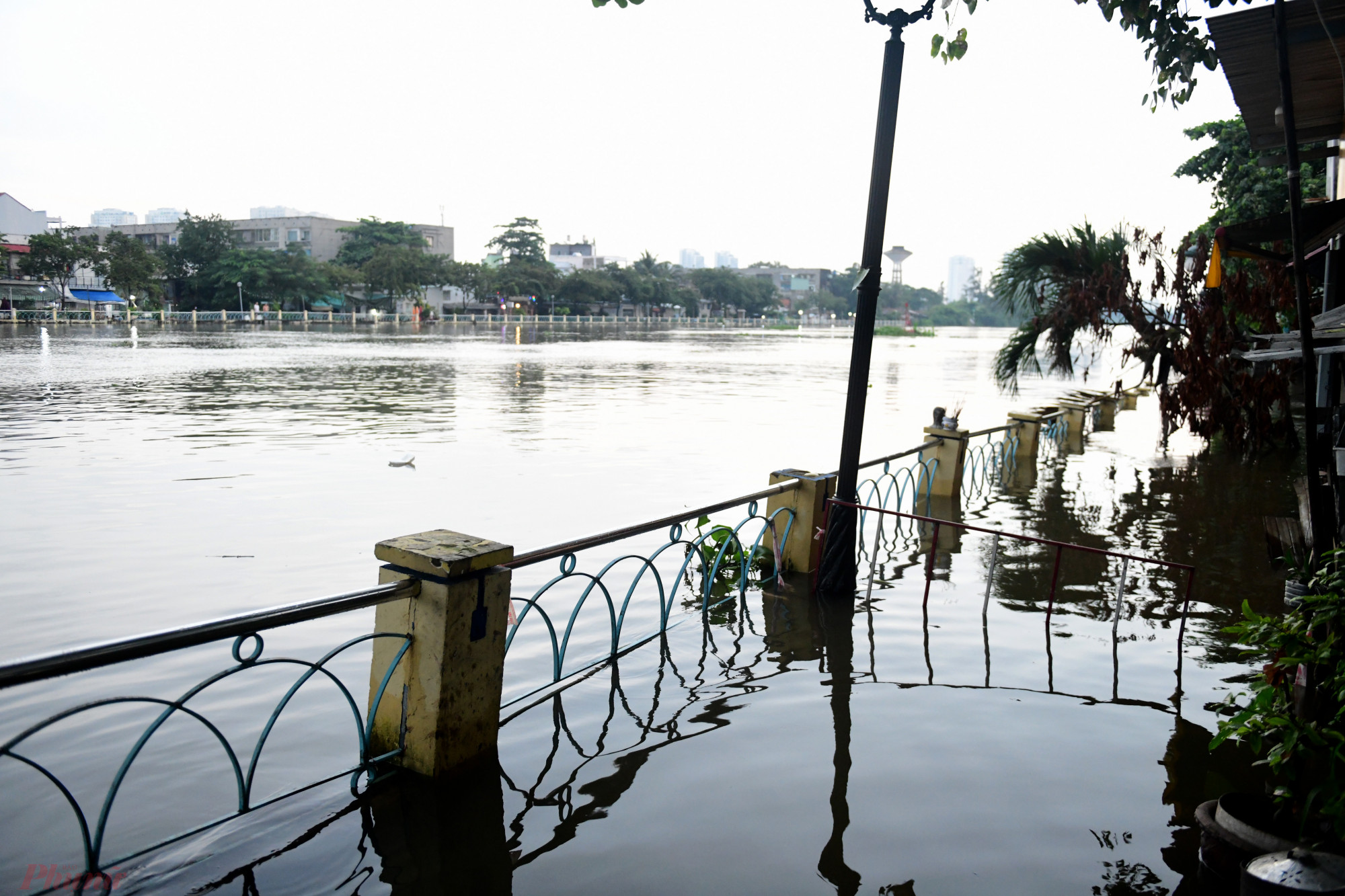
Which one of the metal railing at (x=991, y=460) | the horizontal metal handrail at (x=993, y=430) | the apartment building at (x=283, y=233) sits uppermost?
the apartment building at (x=283, y=233)

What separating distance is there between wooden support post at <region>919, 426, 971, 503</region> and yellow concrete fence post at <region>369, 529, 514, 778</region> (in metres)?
7.80

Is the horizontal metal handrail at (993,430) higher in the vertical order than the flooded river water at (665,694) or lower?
higher

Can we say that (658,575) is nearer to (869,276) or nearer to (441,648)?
(441,648)

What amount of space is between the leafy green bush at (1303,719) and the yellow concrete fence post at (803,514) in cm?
389

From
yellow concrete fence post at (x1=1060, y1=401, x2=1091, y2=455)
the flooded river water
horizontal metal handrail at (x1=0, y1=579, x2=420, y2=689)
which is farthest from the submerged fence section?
yellow concrete fence post at (x1=1060, y1=401, x2=1091, y2=455)

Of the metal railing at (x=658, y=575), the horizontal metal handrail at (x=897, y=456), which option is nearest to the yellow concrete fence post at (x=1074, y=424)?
the horizontal metal handrail at (x=897, y=456)

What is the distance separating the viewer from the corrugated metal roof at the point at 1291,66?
6.08 meters

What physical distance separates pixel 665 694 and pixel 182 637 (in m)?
2.89

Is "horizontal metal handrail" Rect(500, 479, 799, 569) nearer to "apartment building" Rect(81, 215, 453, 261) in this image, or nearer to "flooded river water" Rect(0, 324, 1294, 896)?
"flooded river water" Rect(0, 324, 1294, 896)

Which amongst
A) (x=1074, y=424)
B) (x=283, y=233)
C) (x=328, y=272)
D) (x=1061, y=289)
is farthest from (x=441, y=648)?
(x=283, y=233)

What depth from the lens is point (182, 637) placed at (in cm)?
292

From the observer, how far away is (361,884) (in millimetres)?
3336

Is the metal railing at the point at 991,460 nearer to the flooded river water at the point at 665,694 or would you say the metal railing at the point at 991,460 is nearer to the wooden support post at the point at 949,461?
the flooded river water at the point at 665,694

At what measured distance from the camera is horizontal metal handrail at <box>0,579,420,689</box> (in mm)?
2551
